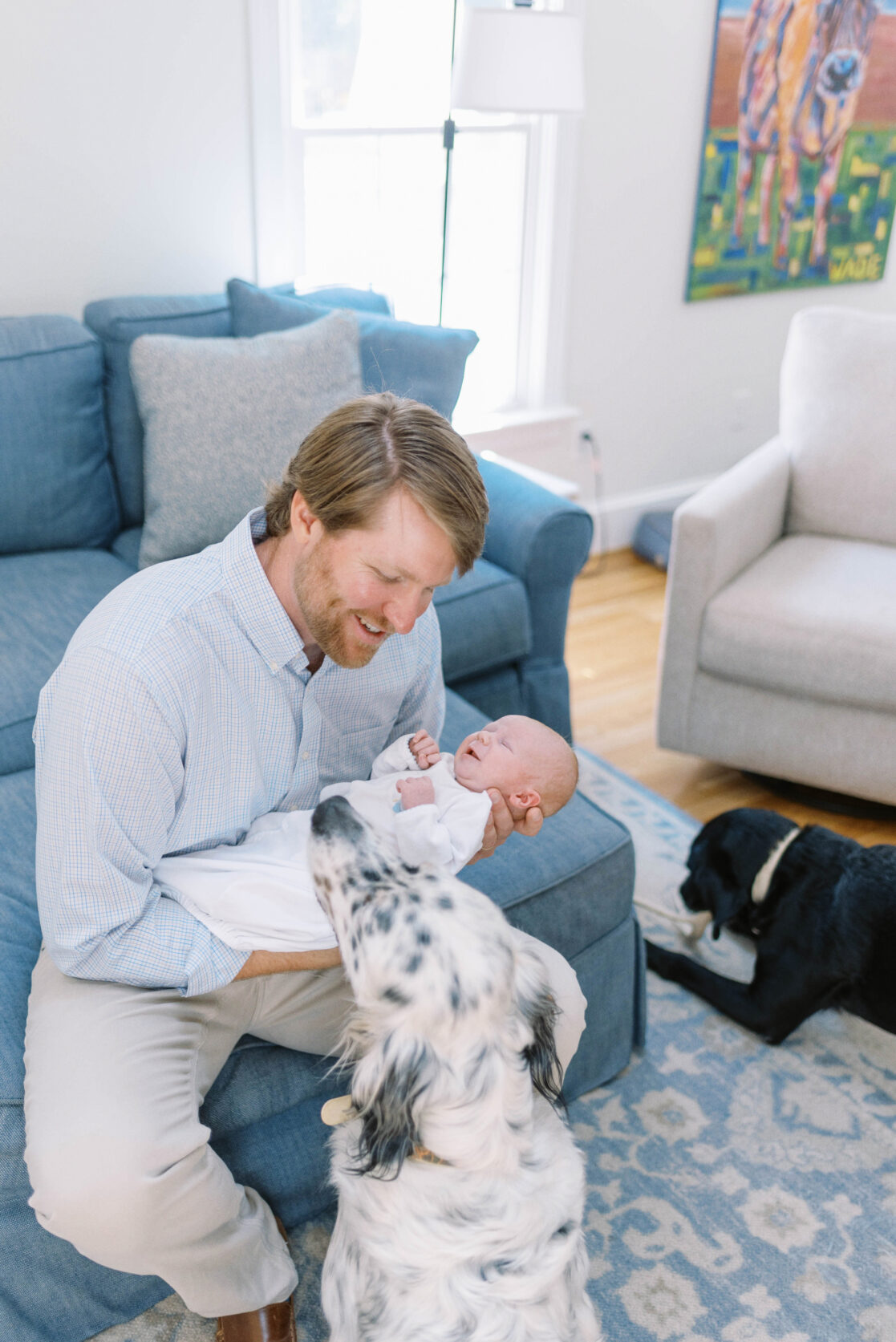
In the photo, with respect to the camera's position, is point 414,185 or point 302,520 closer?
point 302,520

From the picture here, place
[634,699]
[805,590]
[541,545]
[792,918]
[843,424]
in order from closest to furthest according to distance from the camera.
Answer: [792,918] < [541,545] < [805,590] < [843,424] < [634,699]

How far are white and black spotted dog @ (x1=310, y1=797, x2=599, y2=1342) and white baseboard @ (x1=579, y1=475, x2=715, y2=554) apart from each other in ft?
9.60

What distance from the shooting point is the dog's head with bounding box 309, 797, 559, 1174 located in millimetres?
948

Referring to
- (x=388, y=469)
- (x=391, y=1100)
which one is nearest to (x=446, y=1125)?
(x=391, y=1100)

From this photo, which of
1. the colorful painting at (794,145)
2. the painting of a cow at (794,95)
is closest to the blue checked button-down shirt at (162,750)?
the colorful painting at (794,145)

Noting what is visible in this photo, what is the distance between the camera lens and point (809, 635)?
7.84 ft

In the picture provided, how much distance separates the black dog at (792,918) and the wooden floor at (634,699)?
0.48 m

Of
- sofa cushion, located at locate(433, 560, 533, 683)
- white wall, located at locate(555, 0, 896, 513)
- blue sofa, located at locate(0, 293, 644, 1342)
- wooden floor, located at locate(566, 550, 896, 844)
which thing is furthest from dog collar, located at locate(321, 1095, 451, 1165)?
white wall, located at locate(555, 0, 896, 513)

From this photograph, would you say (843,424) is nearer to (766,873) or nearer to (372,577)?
(766,873)

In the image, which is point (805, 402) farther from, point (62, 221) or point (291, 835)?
point (291, 835)

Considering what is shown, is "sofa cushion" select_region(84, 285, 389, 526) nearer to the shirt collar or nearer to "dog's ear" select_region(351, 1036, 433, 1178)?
the shirt collar

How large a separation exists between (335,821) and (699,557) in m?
1.53

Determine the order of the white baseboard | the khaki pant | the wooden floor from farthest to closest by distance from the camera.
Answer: the white baseboard < the wooden floor < the khaki pant

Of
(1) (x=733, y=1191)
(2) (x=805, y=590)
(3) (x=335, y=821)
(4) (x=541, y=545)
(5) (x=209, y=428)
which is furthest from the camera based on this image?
(2) (x=805, y=590)
